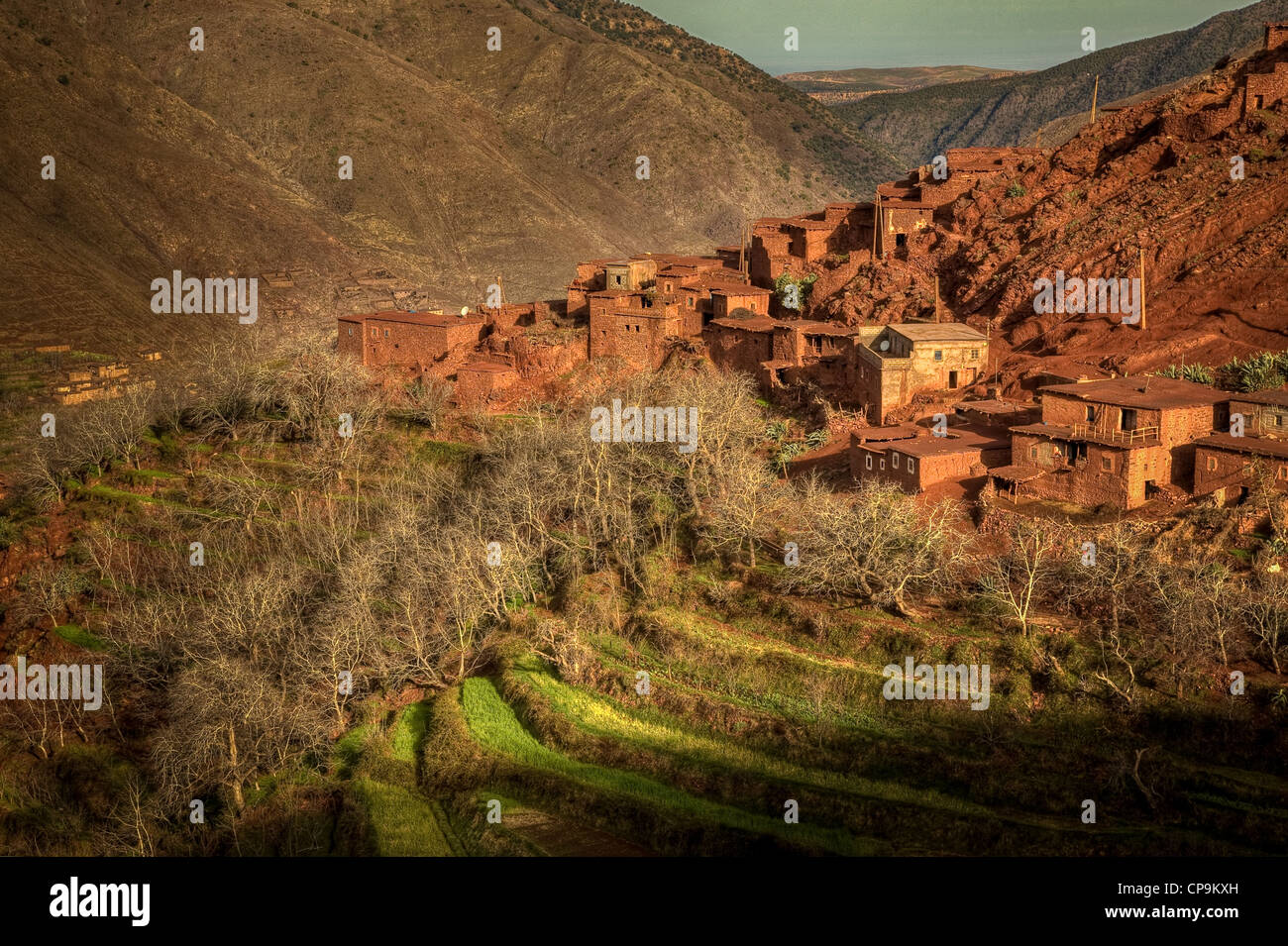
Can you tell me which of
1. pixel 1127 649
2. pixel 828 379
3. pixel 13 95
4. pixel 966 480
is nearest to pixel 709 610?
pixel 966 480

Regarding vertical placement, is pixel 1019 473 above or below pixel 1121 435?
below

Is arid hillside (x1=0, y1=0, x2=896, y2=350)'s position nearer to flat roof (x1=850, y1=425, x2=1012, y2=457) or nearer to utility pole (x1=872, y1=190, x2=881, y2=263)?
utility pole (x1=872, y1=190, x2=881, y2=263)

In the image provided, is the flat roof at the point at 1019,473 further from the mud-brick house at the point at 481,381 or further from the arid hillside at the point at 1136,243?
the mud-brick house at the point at 481,381

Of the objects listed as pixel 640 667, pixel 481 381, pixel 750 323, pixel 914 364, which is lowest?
pixel 640 667

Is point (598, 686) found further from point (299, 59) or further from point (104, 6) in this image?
point (104, 6)

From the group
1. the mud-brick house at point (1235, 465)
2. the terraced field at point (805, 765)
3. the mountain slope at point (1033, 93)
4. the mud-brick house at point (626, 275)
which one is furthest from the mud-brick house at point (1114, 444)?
the mountain slope at point (1033, 93)

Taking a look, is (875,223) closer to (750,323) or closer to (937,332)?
(750,323)

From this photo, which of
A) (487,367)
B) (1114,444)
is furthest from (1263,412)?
(487,367)
